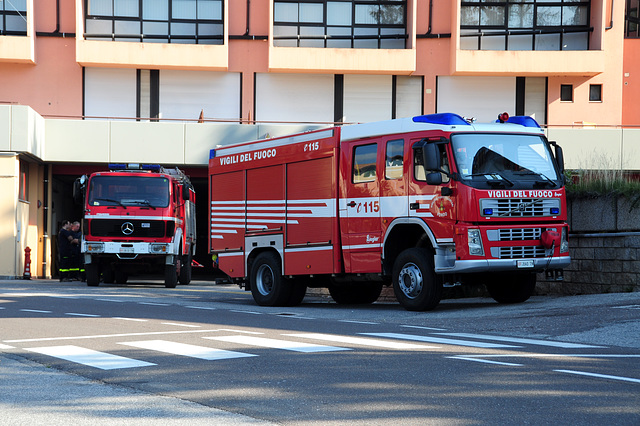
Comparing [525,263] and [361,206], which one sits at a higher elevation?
[361,206]

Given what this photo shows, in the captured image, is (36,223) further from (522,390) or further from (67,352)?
(522,390)

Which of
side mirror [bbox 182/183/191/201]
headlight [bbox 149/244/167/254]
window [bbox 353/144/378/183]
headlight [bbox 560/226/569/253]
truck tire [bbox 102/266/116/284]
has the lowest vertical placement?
truck tire [bbox 102/266/116/284]

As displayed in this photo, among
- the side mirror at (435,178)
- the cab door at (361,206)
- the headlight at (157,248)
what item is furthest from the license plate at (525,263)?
the headlight at (157,248)

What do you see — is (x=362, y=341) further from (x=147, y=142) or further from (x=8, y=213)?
(x=147, y=142)

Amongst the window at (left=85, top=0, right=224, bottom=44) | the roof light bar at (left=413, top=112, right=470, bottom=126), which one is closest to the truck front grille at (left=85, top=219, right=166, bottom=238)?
the roof light bar at (left=413, top=112, right=470, bottom=126)

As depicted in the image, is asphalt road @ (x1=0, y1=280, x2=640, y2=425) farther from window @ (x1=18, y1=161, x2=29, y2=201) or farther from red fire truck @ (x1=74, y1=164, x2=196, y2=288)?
window @ (x1=18, y1=161, x2=29, y2=201)

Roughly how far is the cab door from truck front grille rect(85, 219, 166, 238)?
10.3 metres

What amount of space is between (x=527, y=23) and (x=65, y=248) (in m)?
19.5

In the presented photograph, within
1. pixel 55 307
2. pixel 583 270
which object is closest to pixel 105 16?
pixel 55 307

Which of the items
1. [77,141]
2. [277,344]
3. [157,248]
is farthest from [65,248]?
[277,344]

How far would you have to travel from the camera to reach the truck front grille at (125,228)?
24.3 meters

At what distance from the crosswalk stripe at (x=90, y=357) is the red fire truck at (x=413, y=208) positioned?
20.4ft

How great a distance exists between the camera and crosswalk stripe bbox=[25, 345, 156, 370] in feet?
27.0

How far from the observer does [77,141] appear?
32.7 metres
